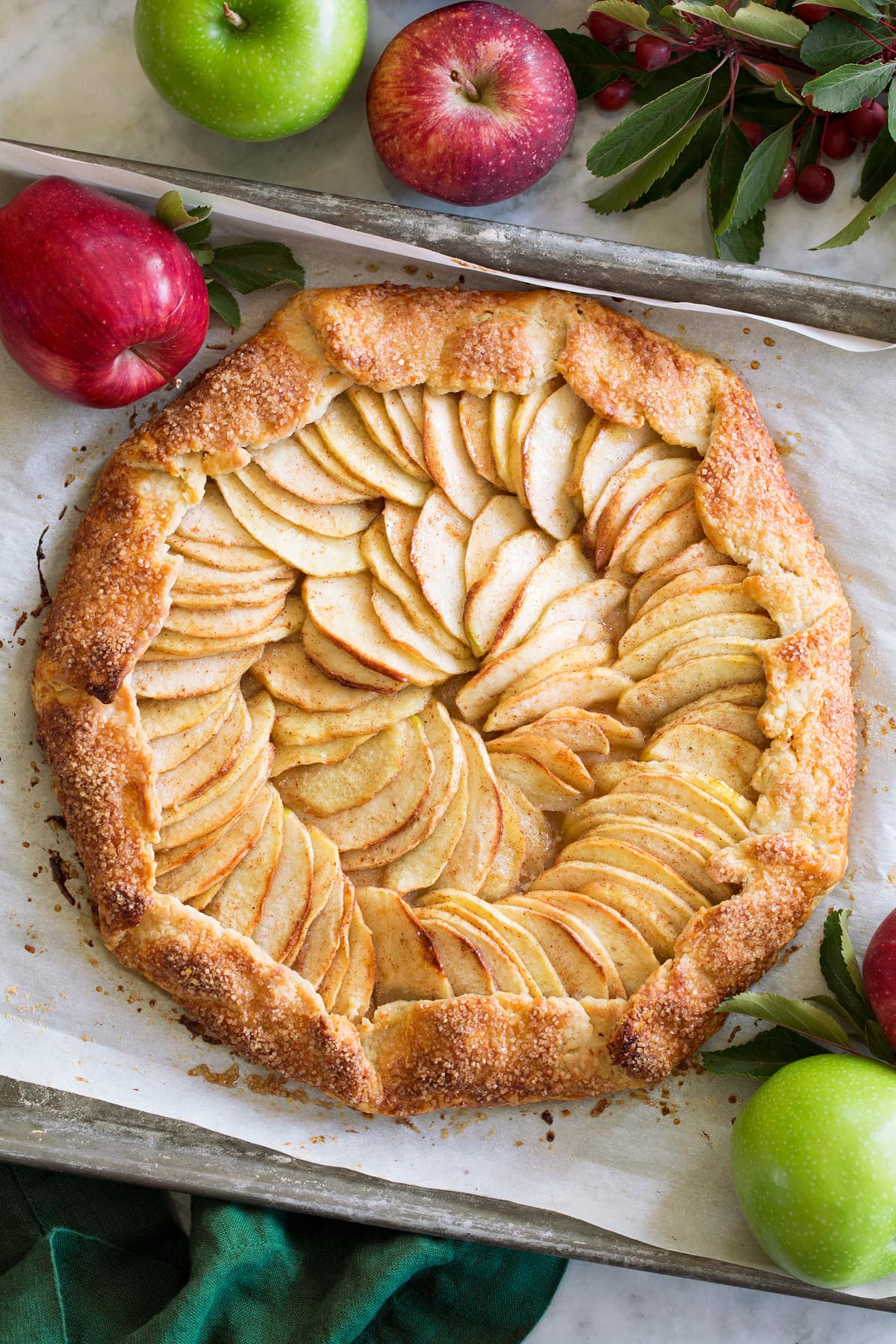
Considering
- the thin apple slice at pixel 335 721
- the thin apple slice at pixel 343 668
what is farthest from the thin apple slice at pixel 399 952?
the thin apple slice at pixel 343 668

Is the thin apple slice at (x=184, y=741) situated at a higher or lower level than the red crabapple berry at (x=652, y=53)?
lower

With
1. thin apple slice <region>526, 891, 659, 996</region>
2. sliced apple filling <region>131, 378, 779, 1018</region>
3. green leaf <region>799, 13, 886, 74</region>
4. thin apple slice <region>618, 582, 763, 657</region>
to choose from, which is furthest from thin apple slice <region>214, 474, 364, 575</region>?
green leaf <region>799, 13, 886, 74</region>

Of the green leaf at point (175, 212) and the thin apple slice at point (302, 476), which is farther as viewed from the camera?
the thin apple slice at point (302, 476)

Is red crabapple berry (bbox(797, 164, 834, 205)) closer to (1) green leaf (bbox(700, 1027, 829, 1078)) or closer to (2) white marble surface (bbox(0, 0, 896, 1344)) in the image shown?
(2) white marble surface (bbox(0, 0, 896, 1344))

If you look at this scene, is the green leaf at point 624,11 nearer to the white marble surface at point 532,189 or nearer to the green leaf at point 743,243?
the white marble surface at point 532,189

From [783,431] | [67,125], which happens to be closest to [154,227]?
[67,125]

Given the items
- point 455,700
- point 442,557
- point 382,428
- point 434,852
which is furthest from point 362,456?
point 434,852

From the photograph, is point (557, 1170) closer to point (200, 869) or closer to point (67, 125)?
point (200, 869)

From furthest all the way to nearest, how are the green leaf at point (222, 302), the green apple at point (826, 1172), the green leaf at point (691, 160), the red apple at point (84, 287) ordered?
the green leaf at point (691, 160) < the green leaf at point (222, 302) < the red apple at point (84, 287) < the green apple at point (826, 1172)
